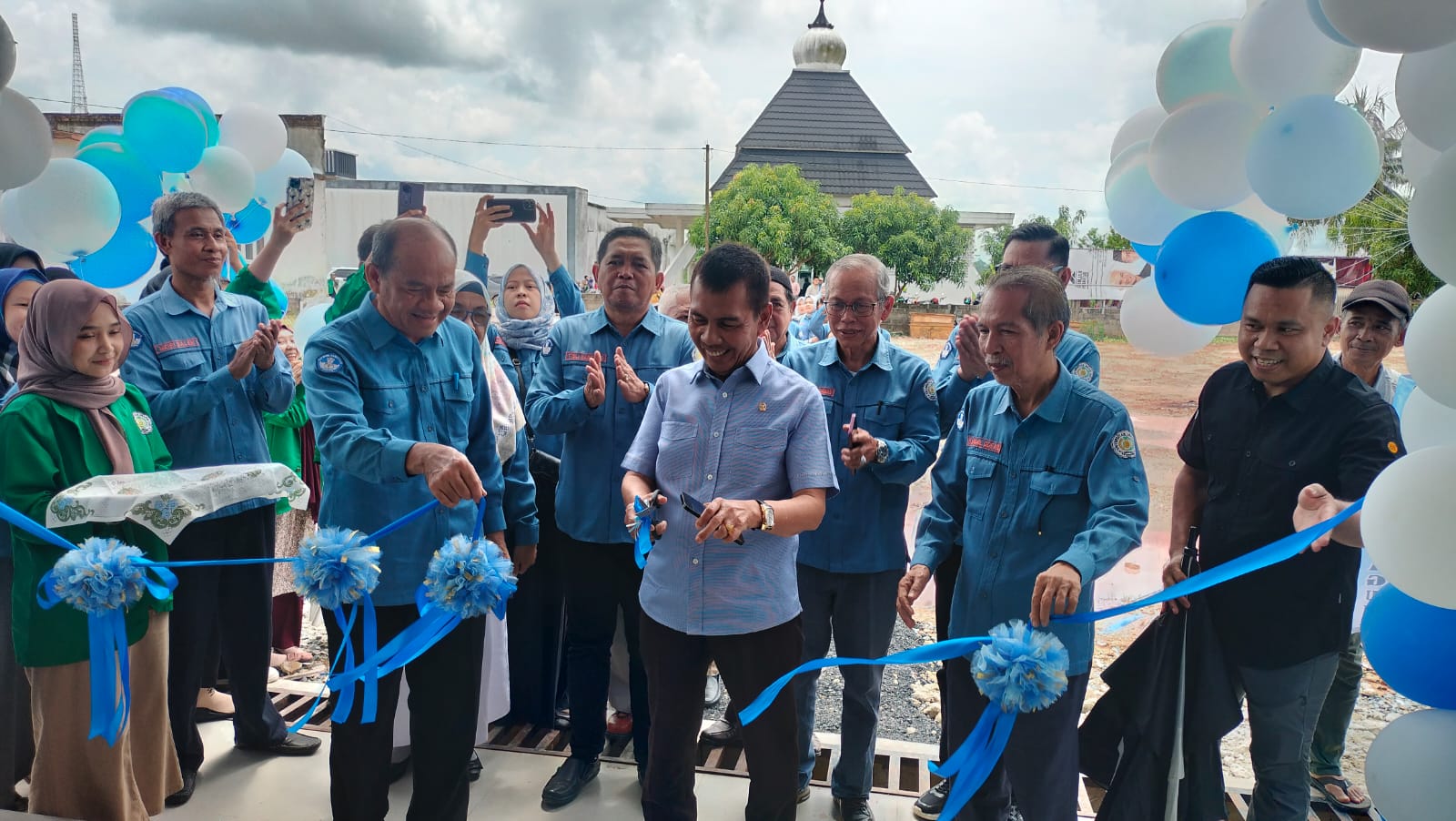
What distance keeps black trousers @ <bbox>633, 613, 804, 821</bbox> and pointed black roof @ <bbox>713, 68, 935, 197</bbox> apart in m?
37.6

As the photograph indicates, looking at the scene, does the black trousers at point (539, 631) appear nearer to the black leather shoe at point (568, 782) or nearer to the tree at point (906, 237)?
the black leather shoe at point (568, 782)

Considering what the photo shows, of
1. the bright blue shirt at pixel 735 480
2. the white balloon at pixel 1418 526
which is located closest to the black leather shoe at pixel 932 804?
the bright blue shirt at pixel 735 480

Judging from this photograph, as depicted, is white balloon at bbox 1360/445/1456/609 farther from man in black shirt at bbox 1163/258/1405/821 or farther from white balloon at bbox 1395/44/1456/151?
man in black shirt at bbox 1163/258/1405/821

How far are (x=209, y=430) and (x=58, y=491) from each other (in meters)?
0.63

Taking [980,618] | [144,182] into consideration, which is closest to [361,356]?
[980,618]

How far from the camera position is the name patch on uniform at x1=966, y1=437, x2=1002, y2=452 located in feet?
7.40

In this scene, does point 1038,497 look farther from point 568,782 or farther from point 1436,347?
point 568,782

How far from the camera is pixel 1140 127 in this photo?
310 cm

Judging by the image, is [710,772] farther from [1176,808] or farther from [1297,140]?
[1297,140]

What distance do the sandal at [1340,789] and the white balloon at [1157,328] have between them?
1.47 m

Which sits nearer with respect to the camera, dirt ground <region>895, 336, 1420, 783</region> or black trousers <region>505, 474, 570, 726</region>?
black trousers <region>505, 474, 570, 726</region>

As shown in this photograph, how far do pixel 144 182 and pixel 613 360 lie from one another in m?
2.24

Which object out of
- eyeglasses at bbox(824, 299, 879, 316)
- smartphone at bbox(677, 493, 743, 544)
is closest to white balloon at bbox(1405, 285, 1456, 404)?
smartphone at bbox(677, 493, 743, 544)

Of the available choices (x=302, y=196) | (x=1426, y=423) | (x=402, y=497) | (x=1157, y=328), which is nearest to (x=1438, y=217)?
(x=1426, y=423)
